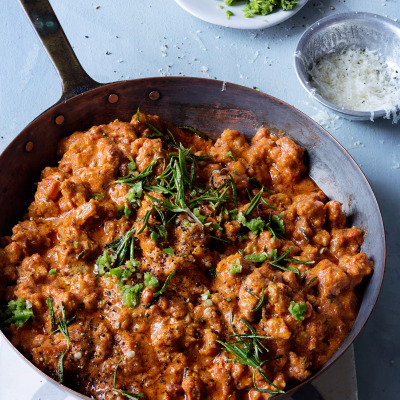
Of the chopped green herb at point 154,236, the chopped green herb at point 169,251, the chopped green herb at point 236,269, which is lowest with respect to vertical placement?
the chopped green herb at point 236,269

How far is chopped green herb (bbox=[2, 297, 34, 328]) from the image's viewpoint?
3482 millimetres

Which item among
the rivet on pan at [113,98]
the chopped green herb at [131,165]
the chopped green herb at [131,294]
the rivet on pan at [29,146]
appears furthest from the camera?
the rivet on pan at [113,98]

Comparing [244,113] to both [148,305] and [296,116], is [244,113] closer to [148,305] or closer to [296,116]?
[296,116]

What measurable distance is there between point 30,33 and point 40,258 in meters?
2.95

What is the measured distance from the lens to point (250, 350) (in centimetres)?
334

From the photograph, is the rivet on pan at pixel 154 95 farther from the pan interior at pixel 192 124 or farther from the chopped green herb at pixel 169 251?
the chopped green herb at pixel 169 251

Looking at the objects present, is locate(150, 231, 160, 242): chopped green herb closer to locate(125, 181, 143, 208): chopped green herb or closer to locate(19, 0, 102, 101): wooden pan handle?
locate(125, 181, 143, 208): chopped green herb

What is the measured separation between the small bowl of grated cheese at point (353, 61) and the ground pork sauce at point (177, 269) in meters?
1.24

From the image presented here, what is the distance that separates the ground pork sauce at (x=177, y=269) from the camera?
11.1ft

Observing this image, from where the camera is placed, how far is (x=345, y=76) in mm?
5387

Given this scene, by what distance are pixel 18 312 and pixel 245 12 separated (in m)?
3.76

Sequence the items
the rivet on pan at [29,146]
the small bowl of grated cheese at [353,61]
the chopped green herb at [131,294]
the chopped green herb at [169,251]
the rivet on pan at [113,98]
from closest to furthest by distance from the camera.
Answer: the chopped green herb at [131,294]
the chopped green herb at [169,251]
the rivet on pan at [29,146]
the rivet on pan at [113,98]
the small bowl of grated cheese at [353,61]

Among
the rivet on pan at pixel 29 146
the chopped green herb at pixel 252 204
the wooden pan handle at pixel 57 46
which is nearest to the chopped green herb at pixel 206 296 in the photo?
the chopped green herb at pixel 252 204

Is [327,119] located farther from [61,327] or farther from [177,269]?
[61,327]
